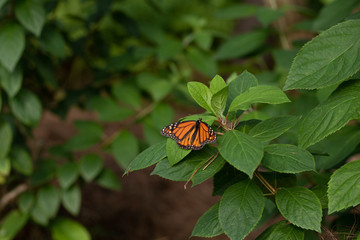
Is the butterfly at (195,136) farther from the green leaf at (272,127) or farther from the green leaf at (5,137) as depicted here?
the green leaf at (5,137)

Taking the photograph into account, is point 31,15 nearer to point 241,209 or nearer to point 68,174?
point 68,174

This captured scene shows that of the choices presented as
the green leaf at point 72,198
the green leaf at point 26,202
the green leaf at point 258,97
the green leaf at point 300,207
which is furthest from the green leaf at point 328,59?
the green leaf at point 26,202

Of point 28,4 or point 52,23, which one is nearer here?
point 28,4

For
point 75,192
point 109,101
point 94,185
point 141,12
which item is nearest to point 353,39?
point 109,101

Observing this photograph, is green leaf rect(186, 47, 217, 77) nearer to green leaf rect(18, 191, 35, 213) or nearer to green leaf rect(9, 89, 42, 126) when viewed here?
green leaf rect(9, 89, 42, 126)

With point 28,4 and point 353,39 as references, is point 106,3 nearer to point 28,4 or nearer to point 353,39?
point 28,4

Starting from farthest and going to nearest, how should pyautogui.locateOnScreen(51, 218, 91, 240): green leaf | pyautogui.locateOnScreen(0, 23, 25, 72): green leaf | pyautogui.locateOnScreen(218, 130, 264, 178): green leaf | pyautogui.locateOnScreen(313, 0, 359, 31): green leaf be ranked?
pyautogui.locateOnScreen(51, 218, 91, 240): green leaf < pyautogui.locateOnScreen(0, 23, 25, 72): green leaf < pyautogui.locateOnScreen(313, 0, 359, 31): green leaf < pyautogui.locateOnScreen(218, 130, 264, 178): green leaf

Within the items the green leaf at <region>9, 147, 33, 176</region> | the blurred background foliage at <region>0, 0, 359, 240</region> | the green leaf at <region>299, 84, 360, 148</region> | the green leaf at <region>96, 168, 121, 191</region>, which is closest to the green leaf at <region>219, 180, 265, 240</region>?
the green leaf at <region>299, 84, 360, 148</region>
